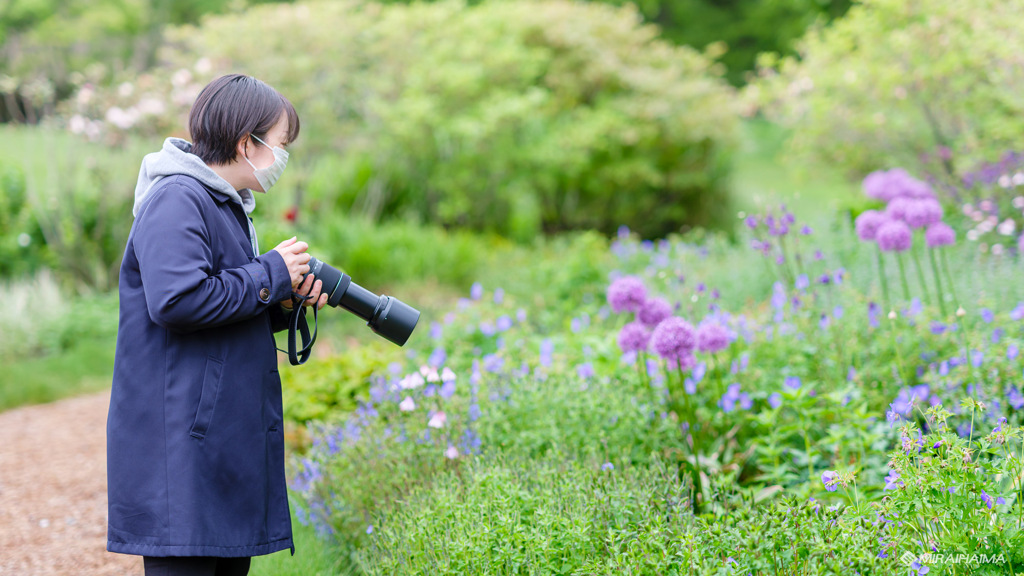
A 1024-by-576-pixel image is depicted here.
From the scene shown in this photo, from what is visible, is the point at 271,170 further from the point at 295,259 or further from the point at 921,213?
the point at 921,213

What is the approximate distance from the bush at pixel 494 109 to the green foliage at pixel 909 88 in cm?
163

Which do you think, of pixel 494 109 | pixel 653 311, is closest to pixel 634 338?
pixel 653 311

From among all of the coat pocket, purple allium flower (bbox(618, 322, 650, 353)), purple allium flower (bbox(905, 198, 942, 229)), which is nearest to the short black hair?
the coat pocket

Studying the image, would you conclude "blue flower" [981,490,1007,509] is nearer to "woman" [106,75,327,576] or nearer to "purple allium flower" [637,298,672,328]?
"purple allium flower" [637,298,672,328]

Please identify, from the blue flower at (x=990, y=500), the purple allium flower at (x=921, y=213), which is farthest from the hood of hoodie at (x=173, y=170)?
the purple allium flower at (x=921, y=213)

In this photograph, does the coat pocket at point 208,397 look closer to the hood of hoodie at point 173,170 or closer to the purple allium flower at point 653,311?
the hood of hoodie at point 173,170

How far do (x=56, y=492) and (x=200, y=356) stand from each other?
2.33 metres

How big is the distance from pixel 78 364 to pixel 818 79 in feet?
23.7

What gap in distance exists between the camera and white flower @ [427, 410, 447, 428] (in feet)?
8.23

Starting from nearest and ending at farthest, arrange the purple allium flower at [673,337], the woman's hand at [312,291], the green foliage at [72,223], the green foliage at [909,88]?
the woman's hand at [312,291]
the purple allium flower at [673,337]
the green foliage at [909,88]
the green foliage at [72,223]

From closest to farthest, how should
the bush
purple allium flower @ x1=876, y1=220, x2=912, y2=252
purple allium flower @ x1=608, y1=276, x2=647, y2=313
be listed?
purple allium flower @ x1=608, y1=276, x2=647, y2=313
purple allium flower @ x1=876, y1=220, x2=912, y2=252
the bush

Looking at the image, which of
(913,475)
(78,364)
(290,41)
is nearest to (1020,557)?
(913,475)

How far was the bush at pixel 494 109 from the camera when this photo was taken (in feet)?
27.5

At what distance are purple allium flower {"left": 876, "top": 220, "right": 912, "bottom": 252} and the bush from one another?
20.0 feet
